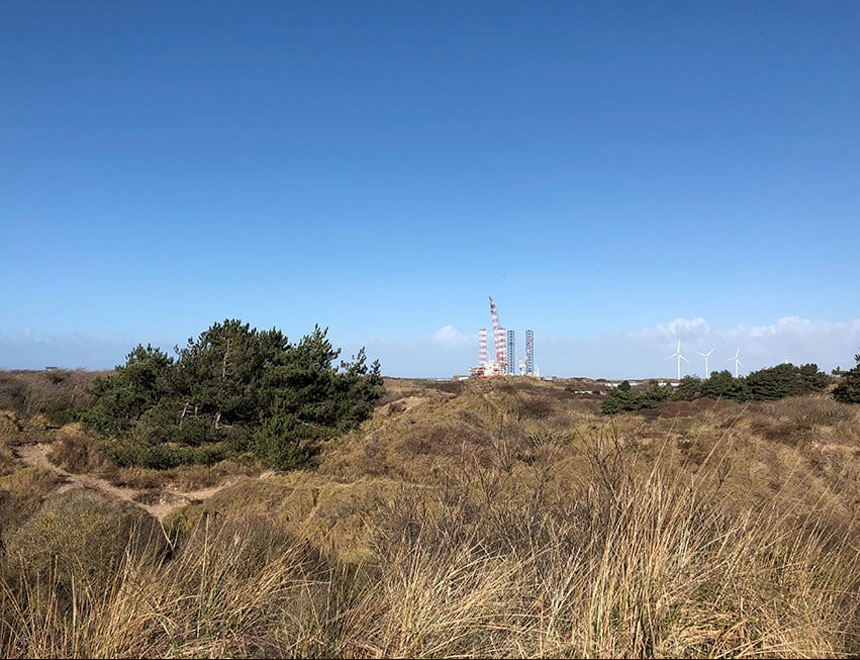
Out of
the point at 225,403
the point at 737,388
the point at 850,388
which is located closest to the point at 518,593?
the point at 225,403

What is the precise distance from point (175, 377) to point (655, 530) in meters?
25.3

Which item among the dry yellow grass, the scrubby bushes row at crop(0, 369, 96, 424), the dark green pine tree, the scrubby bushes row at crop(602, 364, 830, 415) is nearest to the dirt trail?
the scrubby bushes row at crop(0, 369, 96, 424)

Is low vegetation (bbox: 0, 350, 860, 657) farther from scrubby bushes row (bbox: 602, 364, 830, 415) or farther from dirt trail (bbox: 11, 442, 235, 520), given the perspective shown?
scrubby bushes row (bbox: 602, 364, 830, 415)

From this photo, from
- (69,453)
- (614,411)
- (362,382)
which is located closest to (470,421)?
(362,382)

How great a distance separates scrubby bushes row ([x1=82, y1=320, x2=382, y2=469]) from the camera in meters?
23.9

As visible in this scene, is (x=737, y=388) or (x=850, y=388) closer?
(x=850, y=388)

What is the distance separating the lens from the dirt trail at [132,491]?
2000 cm

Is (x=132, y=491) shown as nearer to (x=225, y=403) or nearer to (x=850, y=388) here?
(x=225, y=403)

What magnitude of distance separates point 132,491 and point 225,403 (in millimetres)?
5070

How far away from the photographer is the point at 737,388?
4353 centimetres

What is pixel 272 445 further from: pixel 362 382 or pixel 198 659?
pixel 198 659

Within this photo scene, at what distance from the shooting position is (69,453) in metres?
24.3

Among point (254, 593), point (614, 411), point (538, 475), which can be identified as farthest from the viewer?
point (614, 411)

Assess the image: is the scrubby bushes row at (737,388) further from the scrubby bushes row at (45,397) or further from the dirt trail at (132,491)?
the scrubby bushes row at (45,397)
